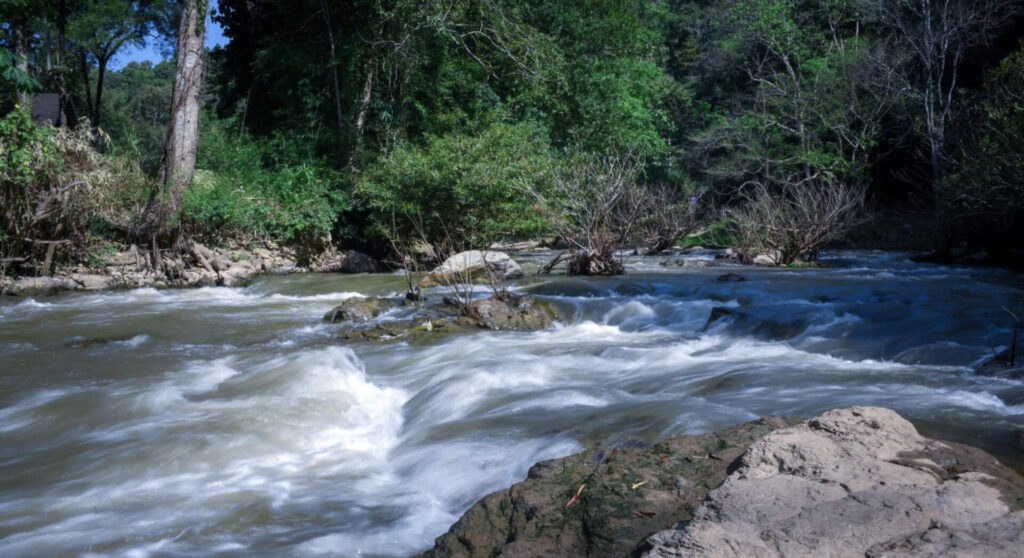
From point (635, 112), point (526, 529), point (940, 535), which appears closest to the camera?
point (940, 535)

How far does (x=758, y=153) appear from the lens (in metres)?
28.5

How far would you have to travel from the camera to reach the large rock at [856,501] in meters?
2.42

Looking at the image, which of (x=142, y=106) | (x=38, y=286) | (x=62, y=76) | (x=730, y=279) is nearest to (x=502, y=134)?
(x=730, y=279)

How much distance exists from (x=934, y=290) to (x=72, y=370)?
1137cm

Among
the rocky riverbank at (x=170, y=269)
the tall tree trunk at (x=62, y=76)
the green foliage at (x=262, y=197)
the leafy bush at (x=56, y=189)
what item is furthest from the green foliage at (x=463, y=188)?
the tall tree trunk at (x=62, y=76)

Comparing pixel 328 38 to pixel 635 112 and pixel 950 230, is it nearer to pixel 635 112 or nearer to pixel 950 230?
pixel 635 112

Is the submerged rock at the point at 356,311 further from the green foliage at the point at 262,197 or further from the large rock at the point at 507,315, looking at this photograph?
the green foliage at the point at 262,197

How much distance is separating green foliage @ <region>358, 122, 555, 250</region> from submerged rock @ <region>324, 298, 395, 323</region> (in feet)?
19.3

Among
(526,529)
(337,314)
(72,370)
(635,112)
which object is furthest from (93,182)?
(635,112)

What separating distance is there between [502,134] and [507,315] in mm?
9258

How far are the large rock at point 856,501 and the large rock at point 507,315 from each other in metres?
6.21

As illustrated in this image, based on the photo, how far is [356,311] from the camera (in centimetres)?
1017

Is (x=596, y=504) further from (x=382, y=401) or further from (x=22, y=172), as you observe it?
(x=22, y=172)

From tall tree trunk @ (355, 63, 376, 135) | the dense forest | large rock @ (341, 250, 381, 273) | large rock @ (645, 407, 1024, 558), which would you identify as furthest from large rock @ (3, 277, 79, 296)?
large rock @ (645, 407, 1024, 558)
